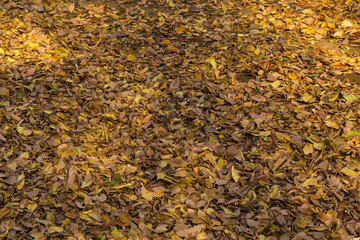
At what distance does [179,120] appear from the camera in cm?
390

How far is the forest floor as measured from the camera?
10.0 feet

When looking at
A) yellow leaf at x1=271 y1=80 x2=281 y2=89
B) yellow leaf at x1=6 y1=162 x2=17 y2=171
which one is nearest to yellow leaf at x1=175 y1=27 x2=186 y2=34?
yellow leaf at x1=271 y1=80 x2=281 y2=89

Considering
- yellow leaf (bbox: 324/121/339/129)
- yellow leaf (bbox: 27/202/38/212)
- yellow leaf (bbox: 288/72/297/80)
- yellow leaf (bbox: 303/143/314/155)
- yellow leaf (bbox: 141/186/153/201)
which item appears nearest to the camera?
yellow leaf (bbox: 27/202/38/212)

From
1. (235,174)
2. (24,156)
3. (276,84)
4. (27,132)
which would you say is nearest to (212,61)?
(276,84)

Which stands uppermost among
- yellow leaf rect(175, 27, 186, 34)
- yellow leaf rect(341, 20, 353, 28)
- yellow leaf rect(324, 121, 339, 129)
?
yellow leaf rect(341, 20, 353, 28)

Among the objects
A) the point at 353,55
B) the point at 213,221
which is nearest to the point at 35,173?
the point at 213,221

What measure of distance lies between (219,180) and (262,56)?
2.12 m

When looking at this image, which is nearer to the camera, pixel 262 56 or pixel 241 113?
pixel 241 113

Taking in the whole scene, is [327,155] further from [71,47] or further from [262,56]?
[71,47]

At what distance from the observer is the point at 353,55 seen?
189 inches

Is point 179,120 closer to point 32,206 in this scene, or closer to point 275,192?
point 275,192

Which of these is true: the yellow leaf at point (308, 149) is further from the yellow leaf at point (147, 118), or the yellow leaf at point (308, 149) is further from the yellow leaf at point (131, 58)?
the yellow leaf at point (131, 58)

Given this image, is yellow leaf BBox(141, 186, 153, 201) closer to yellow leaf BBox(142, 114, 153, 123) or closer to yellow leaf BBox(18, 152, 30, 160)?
yellow leaf BBox(142, 114, 153, 123)

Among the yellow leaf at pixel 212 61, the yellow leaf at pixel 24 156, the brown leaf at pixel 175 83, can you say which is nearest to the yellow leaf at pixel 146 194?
the yellow leaf at pixel 24 156
